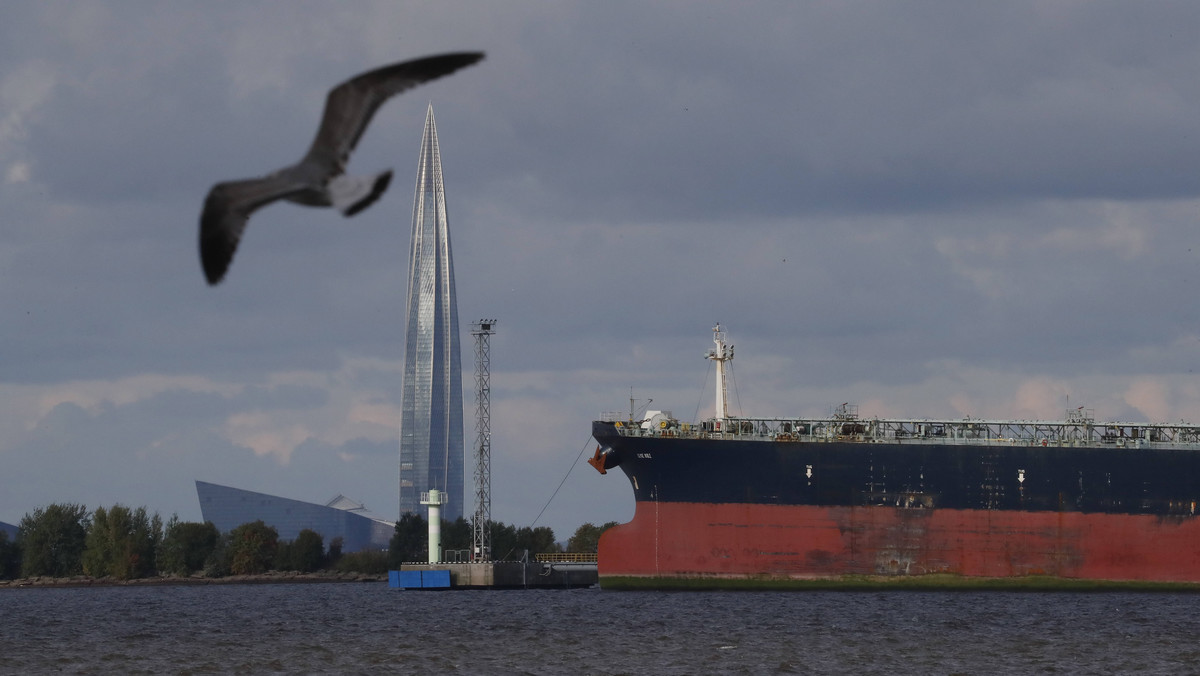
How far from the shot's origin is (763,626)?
167ft

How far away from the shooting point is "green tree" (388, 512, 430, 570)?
127688 mm

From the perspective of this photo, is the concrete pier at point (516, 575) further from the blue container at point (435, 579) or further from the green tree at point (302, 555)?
the green tree at point (302, 555)

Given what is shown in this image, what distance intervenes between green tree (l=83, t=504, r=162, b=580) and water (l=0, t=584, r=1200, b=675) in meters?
46.4

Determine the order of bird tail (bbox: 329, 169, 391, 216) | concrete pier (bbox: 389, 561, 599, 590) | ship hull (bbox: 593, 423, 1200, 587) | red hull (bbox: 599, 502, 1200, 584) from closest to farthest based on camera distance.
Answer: bird tail (bbox: 329, 169, 391, 216)
red hull (bbox: 599, 502, 1200, 584)
ship hull (bbox: 593, 423, 1200, 587)
concrete pier (bbox: 389, 561, 599, 590)

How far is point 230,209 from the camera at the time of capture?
44.1ft

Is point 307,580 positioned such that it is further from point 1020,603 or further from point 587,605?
point 1020,603

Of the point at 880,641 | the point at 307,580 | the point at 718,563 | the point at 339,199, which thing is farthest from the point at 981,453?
the point at 307,580

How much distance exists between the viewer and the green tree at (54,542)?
122 metres

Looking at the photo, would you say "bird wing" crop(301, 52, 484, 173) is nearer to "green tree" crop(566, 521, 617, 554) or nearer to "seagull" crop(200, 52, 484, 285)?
"seagull" crop(200, 52, 484, 285)

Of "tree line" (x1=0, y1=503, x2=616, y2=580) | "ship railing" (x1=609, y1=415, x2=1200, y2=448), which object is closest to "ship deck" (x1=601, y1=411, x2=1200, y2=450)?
"ship railing" (x1=609, y1=415, x2=1200, y2=448)

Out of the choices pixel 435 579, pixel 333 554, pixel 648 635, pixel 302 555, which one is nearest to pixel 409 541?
pixel 302 555

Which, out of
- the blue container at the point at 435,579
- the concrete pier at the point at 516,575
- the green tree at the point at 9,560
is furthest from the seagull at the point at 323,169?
the green tree at the point at 9,560

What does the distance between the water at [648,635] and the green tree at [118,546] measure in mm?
46361

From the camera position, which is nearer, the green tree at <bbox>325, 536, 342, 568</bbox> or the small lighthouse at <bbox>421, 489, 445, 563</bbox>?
the small lighthouse at <bbox>421, 489, 445, 563</bbox>
